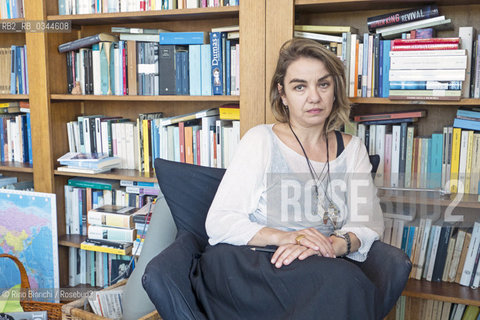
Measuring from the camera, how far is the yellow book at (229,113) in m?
2.36

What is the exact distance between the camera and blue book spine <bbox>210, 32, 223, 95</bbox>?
7.75ft

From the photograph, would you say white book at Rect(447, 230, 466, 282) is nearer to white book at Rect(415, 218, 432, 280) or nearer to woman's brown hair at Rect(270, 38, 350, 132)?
white book at Rect(415, 218, 432, 280)

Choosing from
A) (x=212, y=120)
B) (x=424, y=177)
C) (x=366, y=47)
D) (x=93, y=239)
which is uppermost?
(x=366, y=47)

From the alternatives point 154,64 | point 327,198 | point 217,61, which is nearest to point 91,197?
point 154,64

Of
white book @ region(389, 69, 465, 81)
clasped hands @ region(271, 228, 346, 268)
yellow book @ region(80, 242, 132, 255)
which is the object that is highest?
white book @ region(389, 69, 465, 81)

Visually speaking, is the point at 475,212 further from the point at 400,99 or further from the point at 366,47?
the point at 366,47

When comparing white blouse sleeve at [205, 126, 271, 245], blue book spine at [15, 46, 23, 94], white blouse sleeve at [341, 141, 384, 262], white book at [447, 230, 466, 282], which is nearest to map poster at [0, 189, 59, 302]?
blue book spine at [15, 46, 23, 94]

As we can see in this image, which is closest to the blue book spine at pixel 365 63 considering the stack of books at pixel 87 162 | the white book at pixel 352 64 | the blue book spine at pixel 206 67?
the white book at pixel 352 64

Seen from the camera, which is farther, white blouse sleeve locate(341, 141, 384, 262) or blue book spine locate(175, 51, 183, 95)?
blue book spine locate(175, 51, 183, 95)

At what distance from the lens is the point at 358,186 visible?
6.08ft

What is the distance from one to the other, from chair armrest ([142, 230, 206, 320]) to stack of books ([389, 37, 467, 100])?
3.60ft

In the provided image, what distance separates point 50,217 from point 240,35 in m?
1.28

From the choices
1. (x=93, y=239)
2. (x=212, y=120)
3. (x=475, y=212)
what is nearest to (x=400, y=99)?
(x=475, y=212)

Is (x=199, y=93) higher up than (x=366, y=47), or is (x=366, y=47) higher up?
(x=366, y=47)
